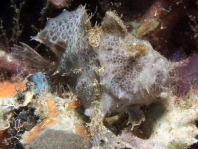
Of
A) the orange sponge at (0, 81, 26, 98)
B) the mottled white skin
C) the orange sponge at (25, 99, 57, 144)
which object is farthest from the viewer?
the orange sponge at (0, 81, 26, 98)

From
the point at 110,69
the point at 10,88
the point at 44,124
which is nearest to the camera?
the point at 110,69

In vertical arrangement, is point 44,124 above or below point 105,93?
below

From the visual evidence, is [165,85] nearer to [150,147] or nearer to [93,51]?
[150,147]

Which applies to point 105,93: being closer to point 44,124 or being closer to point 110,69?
point 110,69

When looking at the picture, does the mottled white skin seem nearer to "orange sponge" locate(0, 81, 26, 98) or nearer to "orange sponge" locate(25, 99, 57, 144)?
"orange sponge" locate(25, 99, 57, 144)

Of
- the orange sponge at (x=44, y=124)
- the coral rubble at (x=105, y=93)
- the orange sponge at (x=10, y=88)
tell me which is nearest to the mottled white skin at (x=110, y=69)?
the coral rubble at (x=105, y=93)

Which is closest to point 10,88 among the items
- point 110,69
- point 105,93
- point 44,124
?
point 44,124

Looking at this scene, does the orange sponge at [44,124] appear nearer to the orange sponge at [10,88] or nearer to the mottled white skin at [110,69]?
the mottled white skin at [110,69]

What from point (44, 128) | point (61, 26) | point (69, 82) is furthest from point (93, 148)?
point (61, 26)

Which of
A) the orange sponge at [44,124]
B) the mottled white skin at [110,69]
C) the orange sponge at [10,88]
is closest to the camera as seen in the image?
the mottled white skin at [110,69]

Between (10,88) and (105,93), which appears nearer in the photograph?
(105,93)

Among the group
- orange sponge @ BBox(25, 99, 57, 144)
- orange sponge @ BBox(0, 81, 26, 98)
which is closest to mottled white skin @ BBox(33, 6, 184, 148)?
orange sponge @ BBox(25, 99, 57, 144)
